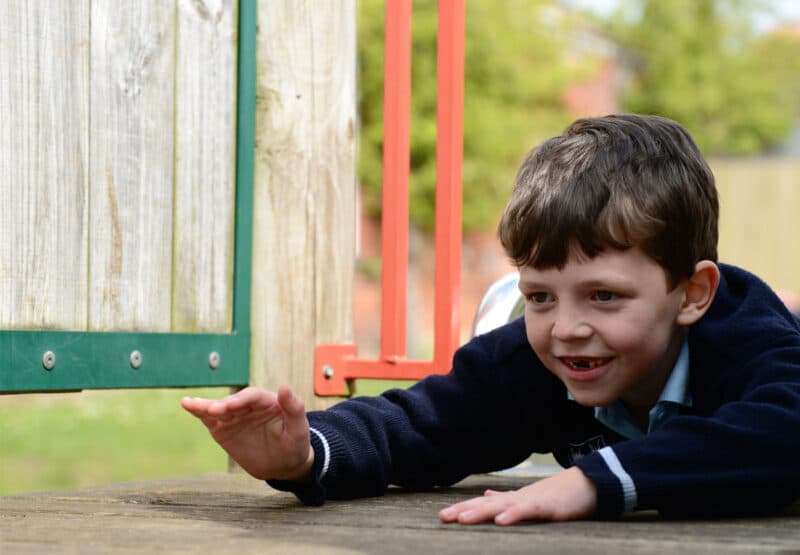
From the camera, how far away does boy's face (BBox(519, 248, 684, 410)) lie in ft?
6.03

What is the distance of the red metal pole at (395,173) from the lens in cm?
293

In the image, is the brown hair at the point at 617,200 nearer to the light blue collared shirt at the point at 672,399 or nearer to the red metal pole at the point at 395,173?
the light blue collared shirt at the point at 672,399

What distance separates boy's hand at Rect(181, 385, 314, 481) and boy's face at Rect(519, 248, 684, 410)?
390 mm

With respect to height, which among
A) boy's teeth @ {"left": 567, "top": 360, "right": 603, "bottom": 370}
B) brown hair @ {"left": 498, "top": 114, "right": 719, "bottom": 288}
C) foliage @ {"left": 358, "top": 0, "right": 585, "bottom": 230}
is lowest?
boy's teeth @ {"left": 567, "top": 360, "right": 603, "bottom": 370}

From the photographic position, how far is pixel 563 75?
714 inches

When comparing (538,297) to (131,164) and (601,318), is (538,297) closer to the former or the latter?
(601,318)

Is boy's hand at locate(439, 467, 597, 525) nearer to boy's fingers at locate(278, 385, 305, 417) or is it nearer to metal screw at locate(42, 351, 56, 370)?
boy's fingers at locate(278, 385, 305, 417)

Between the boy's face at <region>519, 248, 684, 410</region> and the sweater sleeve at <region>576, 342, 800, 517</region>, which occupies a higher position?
the boy's face at <region>519, 248, 684, 410</region>

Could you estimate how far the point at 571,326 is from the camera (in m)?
1.83

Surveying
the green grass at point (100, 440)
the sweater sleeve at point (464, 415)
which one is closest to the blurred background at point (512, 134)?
the green grass at point (100, 440)

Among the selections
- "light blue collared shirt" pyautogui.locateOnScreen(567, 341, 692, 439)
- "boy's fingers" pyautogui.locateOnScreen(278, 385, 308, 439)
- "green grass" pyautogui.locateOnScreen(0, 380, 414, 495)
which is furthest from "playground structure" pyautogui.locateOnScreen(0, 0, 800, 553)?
"green grass" pyautogui.locateOnScreen(0, 380, 414, 495)

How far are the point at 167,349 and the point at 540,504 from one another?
1.14 m

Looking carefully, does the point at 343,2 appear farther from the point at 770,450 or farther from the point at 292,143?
the point at 770,450

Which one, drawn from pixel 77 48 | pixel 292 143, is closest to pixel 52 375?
pixel 77 48
